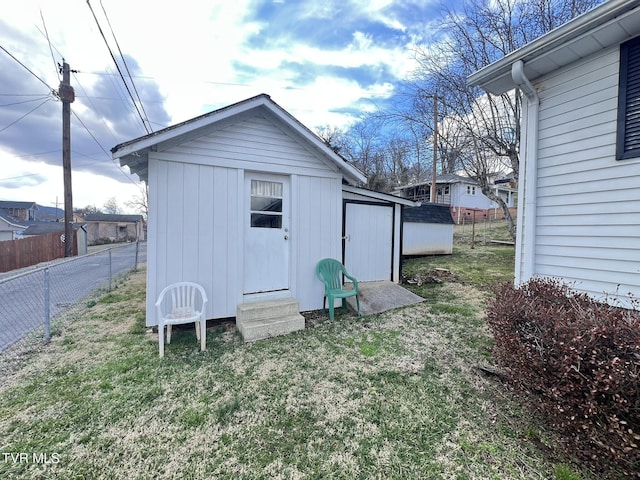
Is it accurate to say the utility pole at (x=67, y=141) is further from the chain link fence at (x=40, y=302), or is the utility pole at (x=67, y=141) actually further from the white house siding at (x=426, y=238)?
the white house siding at (x=426, y=238)

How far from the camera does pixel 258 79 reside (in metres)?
9.22

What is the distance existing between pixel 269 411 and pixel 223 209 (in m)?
2.85

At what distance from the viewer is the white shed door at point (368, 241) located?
5.83 meters

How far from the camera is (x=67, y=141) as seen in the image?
11.1m

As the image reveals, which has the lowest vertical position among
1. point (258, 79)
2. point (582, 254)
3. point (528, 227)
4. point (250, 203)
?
point (582, 254)

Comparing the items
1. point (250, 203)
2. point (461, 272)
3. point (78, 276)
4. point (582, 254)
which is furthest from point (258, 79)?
point (582, 254)

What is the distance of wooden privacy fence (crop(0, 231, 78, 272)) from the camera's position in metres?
12.3

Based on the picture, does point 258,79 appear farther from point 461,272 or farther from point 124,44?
point 461,272

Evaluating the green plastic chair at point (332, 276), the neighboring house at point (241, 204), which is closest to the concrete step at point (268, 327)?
the neighboring house at point (241, 204)

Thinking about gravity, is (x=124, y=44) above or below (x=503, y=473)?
above

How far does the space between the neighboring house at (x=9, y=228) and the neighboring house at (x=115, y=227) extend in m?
6.06

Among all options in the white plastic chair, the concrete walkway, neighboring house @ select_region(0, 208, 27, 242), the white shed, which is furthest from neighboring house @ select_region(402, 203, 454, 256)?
neighboring house @ select_region(0, 208, 27, 242)

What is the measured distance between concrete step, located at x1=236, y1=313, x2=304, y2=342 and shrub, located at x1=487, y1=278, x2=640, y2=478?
2.73 meters

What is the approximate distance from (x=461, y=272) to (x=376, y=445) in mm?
7232
